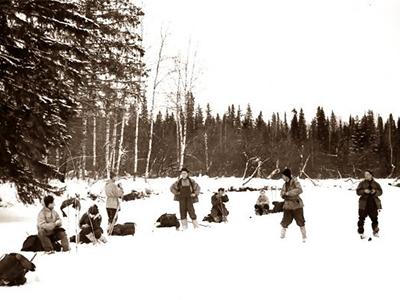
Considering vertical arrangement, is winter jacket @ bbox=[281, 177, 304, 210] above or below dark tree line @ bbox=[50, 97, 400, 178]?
below

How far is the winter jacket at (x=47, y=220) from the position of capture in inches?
359

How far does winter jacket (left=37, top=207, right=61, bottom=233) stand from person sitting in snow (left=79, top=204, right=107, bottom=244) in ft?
3.45

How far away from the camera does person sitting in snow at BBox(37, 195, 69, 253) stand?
29.5 feet

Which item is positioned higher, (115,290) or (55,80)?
(55,80)

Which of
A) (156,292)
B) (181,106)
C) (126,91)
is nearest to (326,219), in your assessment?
(126,91)

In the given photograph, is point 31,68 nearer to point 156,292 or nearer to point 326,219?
point 156,292

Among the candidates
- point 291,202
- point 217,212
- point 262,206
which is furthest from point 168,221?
point 262,206

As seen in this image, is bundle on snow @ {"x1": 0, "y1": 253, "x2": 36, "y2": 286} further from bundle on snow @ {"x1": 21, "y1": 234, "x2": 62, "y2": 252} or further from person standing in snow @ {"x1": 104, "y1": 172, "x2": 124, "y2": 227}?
person standing in snow @ {"x1": 104, "y1": 172, "x2": 124, "y2": 227}

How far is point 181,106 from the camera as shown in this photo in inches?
1211

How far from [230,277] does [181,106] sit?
81.4ft

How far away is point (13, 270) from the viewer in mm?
6074

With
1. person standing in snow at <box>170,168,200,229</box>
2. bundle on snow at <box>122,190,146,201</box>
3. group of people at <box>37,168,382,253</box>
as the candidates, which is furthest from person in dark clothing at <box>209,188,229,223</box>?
bundle on snow at <box>122,190,146,201</box>

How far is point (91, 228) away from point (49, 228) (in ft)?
4.31

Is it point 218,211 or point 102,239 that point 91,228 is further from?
point 218,211
